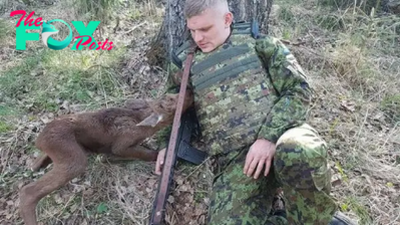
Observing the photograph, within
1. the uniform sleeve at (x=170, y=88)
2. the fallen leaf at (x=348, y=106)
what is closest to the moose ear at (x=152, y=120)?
the uniform sleeve at (x=170, y=88)

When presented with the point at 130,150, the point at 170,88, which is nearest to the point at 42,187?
the point at 130,150

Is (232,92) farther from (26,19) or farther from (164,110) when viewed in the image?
(26,19)

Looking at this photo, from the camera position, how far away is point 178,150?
4371 millimetres

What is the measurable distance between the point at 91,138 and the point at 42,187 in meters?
0.65

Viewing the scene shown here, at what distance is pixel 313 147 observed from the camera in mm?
3311

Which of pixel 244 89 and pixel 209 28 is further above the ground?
pixel 209 28

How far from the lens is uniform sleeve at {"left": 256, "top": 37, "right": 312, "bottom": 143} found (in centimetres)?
382

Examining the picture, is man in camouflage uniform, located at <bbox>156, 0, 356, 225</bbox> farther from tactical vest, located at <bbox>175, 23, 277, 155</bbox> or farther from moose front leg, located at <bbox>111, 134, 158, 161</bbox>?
moose front leg, located at <bbox>111, 134, 158, 161</bbox>

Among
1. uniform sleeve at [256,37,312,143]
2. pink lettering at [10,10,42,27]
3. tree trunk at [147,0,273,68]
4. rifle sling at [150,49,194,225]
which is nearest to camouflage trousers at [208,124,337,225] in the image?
uniform sleeve at [256,37,312,143]

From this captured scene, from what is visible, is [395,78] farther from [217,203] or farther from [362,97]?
[217,203]

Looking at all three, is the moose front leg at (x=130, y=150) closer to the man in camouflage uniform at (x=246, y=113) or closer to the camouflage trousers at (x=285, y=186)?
the man in camouflage uniform at (x=246, y=113)

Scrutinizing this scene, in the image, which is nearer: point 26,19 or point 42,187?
point 42,187

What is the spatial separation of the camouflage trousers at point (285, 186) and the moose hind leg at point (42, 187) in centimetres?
129

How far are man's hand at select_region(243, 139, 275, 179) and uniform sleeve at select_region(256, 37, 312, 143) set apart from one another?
78 mm
